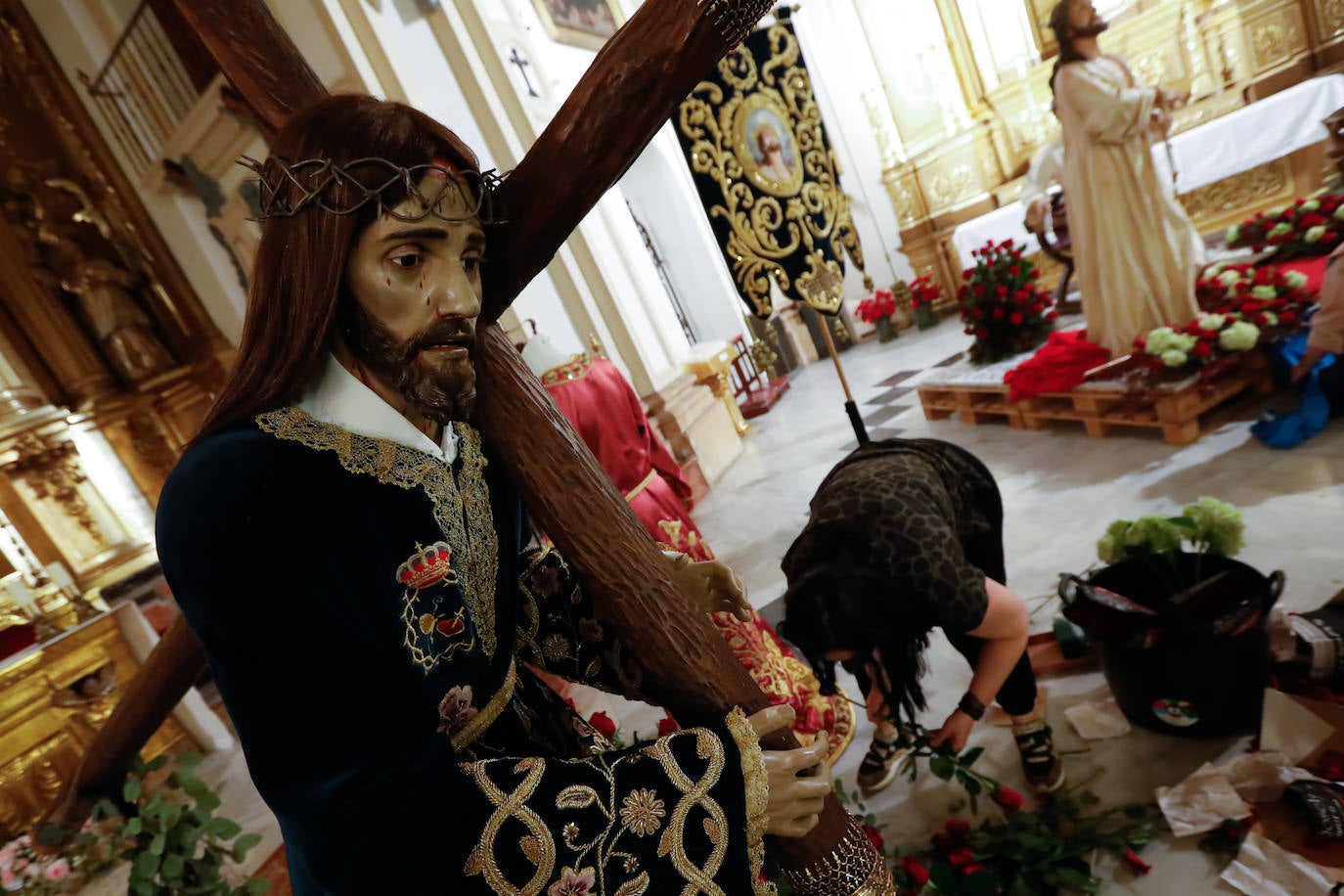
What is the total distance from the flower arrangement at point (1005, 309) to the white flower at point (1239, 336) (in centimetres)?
192

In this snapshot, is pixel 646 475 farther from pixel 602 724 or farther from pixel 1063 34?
pixel 1063 34

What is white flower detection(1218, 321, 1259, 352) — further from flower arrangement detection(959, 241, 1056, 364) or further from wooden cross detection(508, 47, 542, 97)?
wooden cross detection(508, 47, 542, 97)

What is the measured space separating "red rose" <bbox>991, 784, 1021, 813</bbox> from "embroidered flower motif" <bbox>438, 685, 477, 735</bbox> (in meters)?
1.59

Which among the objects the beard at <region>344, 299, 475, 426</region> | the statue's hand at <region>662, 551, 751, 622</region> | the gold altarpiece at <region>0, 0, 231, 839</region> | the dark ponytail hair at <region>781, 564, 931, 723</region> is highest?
the gold altarpiece at <region>0, 0, 231, 839</region>

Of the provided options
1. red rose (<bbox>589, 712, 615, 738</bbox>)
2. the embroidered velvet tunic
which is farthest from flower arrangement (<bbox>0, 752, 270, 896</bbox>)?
red rose (<bbox>589, 712, 615, 738</bbox>)

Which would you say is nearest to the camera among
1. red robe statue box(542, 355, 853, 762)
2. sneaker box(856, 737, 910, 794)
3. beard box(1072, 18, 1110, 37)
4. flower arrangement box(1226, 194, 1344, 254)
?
sneaker box(856, 737, 910, 794)

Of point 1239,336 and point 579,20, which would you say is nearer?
point 1239,336

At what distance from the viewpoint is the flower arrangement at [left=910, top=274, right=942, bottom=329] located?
359 inches

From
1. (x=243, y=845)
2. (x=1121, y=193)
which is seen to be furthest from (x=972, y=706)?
(x=1121, y=193)

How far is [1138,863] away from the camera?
167cm

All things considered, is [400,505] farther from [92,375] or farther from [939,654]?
[92,375]

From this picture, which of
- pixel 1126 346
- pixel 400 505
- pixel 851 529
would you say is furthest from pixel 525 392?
pixel 1126 346

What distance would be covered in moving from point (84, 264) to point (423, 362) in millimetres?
7214

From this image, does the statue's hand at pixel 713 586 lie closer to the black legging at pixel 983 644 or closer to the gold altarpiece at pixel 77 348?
the black legging at pixel 983 644
